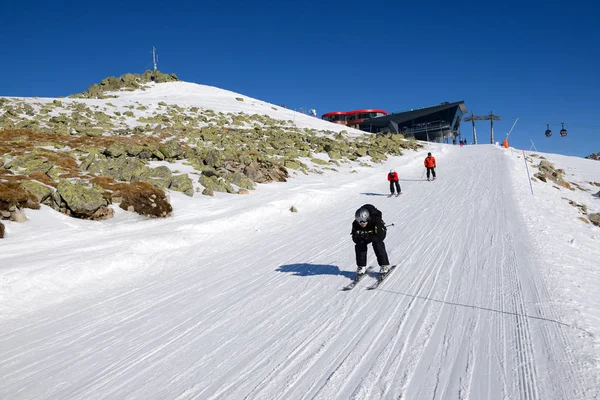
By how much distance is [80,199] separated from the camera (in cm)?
1208

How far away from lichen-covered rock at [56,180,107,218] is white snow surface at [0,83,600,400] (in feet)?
1.62

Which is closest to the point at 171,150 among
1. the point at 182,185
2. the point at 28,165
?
the point at 182,185

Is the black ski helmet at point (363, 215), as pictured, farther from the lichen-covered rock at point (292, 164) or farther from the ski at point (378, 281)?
the lichen-covered rock at point (292, 164)

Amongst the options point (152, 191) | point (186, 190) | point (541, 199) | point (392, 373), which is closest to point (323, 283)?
point (392, 373)

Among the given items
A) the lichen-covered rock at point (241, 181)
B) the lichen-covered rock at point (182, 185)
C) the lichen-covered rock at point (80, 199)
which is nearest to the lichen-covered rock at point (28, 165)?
the lichen-covered rock at point (80, 199)

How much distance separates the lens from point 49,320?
6234 millimetres

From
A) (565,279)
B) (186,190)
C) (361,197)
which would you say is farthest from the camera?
(361,197)

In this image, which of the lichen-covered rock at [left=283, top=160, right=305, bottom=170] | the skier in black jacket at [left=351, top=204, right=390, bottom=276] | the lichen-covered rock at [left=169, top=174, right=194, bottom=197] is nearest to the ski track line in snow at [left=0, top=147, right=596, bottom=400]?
the skier in black jacket at [left=351, top=204, right=390, bottom=276]

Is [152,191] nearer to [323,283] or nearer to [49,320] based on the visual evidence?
[49,320]

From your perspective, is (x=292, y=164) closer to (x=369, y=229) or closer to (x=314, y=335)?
(x=369, y=229)

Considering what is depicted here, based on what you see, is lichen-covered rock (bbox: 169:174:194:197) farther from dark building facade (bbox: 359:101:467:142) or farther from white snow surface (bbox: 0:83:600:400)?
dark building facade (bbox: 359:101:467:142)

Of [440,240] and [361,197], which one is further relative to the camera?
[361,197]

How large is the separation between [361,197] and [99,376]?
613 inches

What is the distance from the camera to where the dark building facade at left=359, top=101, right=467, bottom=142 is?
76438 millimetres
